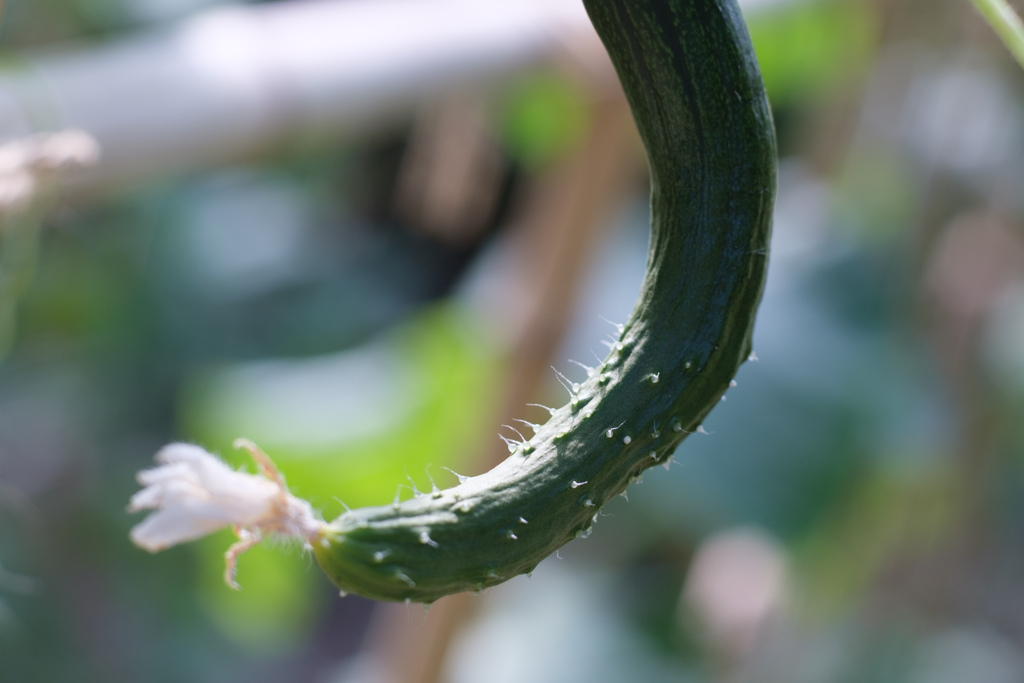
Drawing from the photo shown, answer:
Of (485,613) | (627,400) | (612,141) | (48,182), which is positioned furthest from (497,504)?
(485,613)

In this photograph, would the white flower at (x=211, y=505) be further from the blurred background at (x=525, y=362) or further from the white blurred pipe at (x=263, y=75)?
the blurred background at (x=525, y=362)

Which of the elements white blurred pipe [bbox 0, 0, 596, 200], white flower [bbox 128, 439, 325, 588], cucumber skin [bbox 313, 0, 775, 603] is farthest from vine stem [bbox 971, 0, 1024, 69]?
white blurred pipe [bbox 0, 0, 596, 200]

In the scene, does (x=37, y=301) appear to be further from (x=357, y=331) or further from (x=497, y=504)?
(x=497, y=504)

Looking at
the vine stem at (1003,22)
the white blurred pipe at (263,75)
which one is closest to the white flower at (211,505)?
the vine stem at (1003,22)

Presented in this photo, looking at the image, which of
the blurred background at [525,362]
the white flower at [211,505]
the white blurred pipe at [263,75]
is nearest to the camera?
the white flower at [211,505]

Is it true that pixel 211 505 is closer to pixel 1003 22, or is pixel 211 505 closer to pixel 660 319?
pixel 660 319

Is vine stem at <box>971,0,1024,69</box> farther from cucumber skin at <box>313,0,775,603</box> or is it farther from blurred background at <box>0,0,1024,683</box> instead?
blurred background at <box>0,0,1024,683</box>

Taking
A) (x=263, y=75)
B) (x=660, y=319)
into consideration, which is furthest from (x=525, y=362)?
(x=660, y=319)
